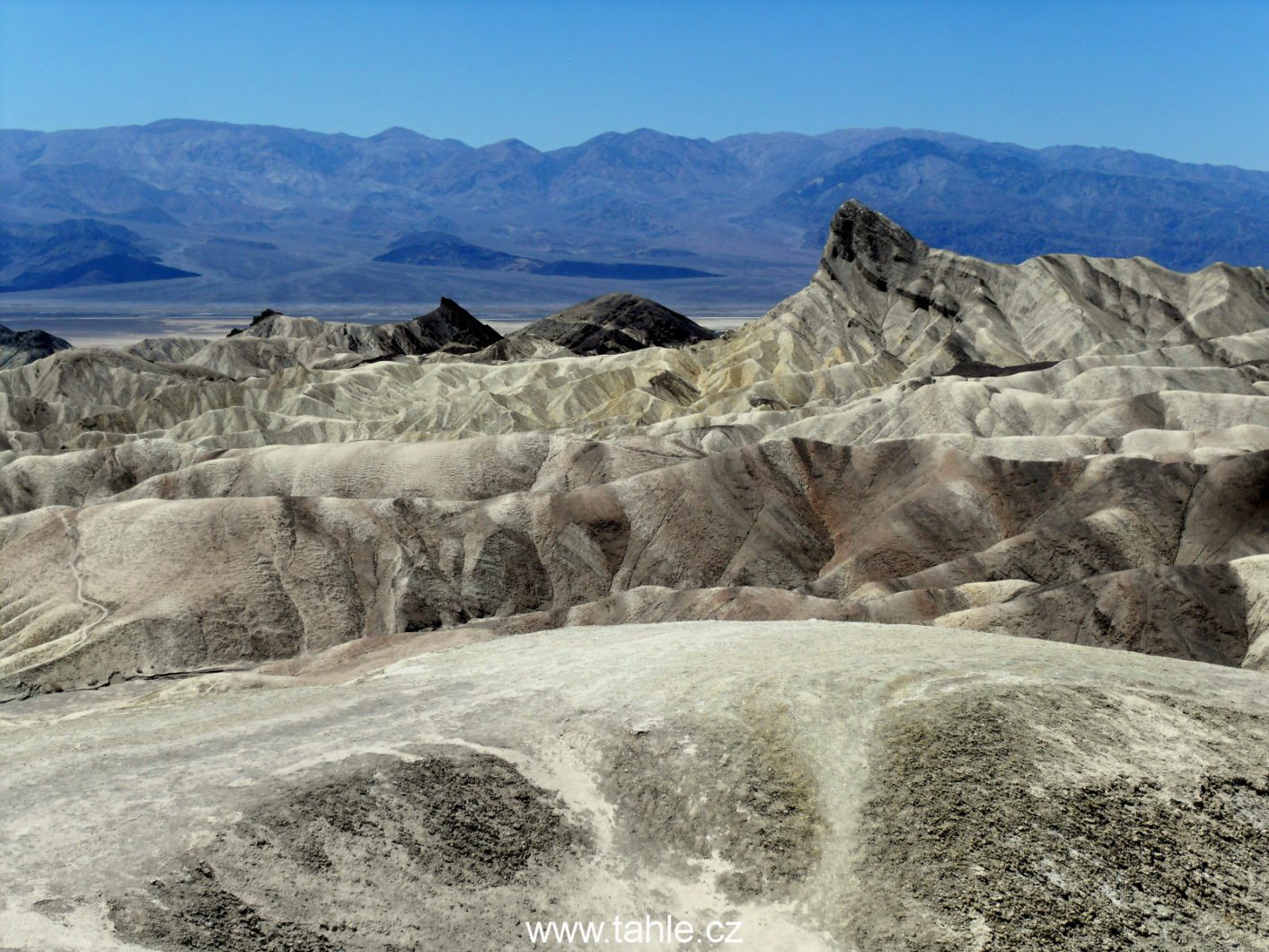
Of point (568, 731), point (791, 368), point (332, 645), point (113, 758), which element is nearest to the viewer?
point (113, 758)

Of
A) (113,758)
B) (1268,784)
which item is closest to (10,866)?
(113,758)

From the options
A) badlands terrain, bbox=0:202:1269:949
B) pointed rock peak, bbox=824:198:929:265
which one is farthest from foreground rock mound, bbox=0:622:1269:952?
pointed rock peak, bbox=824:198:929:265

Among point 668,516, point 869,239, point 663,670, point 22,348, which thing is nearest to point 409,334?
point 22,348

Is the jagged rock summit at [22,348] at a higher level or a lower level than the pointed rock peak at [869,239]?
lower

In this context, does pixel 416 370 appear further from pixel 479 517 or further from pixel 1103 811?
pixel 1103 811

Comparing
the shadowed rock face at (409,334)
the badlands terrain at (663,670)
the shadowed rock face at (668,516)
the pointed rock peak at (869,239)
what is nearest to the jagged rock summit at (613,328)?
the shadowed rock face at (409,334)

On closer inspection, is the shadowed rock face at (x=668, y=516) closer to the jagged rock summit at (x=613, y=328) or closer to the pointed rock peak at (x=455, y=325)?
the jagged rock summit at (x=613, y=328)

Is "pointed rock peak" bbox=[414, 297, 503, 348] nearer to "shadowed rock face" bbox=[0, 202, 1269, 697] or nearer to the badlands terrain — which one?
"shadowed rock face" bbox=[0, 202, 1269, 697]
